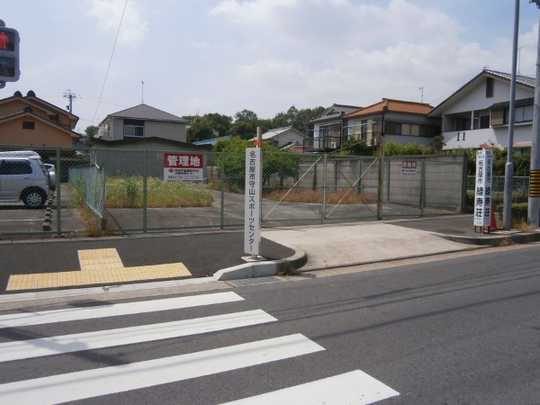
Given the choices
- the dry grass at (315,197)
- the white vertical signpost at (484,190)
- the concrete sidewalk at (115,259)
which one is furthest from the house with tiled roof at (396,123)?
the concrete sidewalk at (115,259)

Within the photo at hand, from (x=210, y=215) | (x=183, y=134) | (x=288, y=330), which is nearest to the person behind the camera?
(x=288, y=330)

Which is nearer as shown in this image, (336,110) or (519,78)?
(519,78)

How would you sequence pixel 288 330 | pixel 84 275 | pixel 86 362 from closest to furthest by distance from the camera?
pixel 86 362 < pixel 288 330 < pixel 84 275

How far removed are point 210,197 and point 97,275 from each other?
10961 millimetres

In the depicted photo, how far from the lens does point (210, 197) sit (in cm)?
1873

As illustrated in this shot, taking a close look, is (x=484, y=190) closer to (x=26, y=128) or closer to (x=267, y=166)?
(x=267, y=166)

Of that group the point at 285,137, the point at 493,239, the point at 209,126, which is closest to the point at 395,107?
the point at 285,137

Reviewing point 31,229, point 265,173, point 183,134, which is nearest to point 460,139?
point 265,173

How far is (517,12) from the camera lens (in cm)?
1289

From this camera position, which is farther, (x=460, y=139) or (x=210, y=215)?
(x=460, y=139)

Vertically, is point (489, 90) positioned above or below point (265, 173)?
above

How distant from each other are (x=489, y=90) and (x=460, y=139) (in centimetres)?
391

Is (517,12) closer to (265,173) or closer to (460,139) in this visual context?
(265,173)

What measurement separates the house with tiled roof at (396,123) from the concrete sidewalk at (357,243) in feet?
85.1
